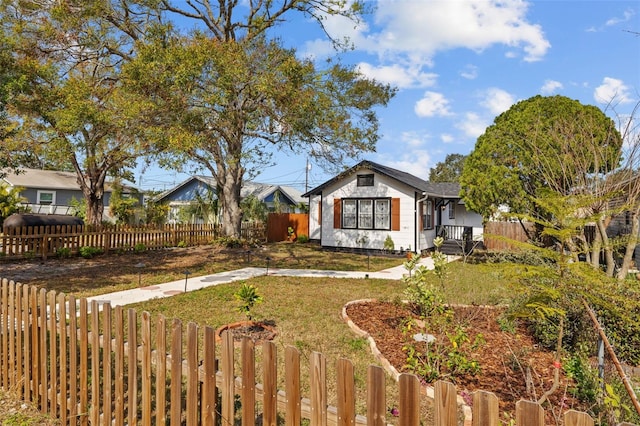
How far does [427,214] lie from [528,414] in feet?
54.2

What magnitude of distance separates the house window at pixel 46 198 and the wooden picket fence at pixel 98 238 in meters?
18.8

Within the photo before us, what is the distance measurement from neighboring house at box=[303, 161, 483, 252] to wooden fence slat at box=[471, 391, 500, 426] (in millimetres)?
14471

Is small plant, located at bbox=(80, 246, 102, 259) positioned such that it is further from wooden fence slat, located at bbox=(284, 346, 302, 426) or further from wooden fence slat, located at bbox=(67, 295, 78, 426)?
wooden fence slat, located at bbox=(284, 346, 302, 426)

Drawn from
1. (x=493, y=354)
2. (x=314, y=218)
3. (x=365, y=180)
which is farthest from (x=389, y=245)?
(x=493, y=354)

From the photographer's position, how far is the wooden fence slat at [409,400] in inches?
58.4

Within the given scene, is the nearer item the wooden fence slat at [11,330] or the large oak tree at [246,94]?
the wooden fence slat at [11,330]

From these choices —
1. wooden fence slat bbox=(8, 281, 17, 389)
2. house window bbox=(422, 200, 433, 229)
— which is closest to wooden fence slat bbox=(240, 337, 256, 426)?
wooden fence slat bbox=(8, 281, 17, 389)

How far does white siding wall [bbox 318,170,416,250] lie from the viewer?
15.8 metres

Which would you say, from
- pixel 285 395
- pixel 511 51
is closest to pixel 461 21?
pixel 511 51

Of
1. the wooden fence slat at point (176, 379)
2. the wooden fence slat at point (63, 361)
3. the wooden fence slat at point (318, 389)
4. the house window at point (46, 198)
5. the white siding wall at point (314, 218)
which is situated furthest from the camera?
the house window at point (46, 198)

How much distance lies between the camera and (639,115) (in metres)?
7.32

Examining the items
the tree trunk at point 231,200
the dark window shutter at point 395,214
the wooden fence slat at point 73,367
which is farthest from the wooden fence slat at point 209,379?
the tree trunk at point 231,200

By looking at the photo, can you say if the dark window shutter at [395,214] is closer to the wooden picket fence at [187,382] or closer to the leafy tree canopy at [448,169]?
the wooden picket fence at [187,382]

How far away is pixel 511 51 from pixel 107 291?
1131 cm
